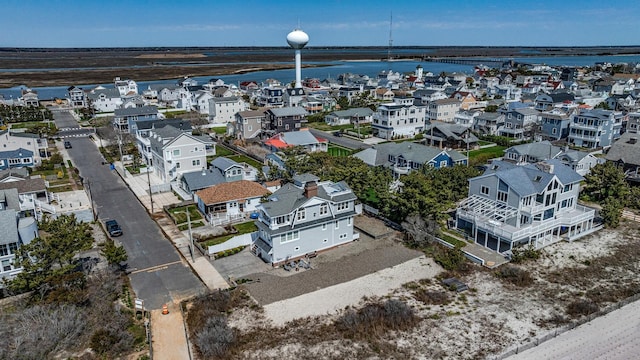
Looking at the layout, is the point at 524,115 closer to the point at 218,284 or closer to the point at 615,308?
the point at 615,308

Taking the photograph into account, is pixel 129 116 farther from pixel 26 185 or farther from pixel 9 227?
pixel 9 227

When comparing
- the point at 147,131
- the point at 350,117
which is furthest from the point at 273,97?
the point at 147,131

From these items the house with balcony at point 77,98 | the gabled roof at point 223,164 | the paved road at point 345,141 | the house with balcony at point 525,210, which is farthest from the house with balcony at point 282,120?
the house with balcony at point 77,98

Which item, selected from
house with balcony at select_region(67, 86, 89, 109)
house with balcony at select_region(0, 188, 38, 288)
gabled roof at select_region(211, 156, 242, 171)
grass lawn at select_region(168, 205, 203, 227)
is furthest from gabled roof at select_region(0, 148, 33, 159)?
house with balcony at select_region(67, 86, 89, 109)

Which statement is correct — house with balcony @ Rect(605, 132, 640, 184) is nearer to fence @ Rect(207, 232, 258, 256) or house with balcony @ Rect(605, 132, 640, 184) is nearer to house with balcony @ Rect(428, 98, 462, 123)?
house with balcony @ Rect(428, 98, 462, 123)

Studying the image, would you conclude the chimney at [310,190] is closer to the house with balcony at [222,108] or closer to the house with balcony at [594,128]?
the house with balcony at [594,128]

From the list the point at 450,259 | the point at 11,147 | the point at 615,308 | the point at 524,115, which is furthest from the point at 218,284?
the point at 524,115
